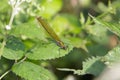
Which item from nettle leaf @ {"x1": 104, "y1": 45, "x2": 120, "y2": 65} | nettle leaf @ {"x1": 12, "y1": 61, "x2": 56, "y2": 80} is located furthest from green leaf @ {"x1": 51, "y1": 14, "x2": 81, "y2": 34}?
nettle leaf @ {"x1": 104, "y1": 45, "x2": 120, "y2": 65}

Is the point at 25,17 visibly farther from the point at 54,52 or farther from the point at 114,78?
the point at 114,78

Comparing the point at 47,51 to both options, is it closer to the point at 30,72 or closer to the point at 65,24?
the point at 30,72

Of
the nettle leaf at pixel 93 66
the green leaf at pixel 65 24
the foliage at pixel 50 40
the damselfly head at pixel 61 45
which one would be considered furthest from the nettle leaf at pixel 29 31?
the green leaf at pixel 65 24

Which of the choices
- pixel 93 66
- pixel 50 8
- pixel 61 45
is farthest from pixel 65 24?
pixel 61 45

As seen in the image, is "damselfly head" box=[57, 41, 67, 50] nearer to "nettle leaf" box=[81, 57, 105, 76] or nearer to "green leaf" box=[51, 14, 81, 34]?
"nettle leaf" box=[81, 57, 105, 76]

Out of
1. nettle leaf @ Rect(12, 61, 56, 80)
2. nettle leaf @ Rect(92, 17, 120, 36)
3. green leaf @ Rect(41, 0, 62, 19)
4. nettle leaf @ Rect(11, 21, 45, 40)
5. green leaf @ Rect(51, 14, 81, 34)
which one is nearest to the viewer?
nettle leaf @ Rect(92, 17, 120, 36)

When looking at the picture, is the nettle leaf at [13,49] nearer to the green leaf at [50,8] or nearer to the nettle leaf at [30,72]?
the nettle leaf at [30,72]
